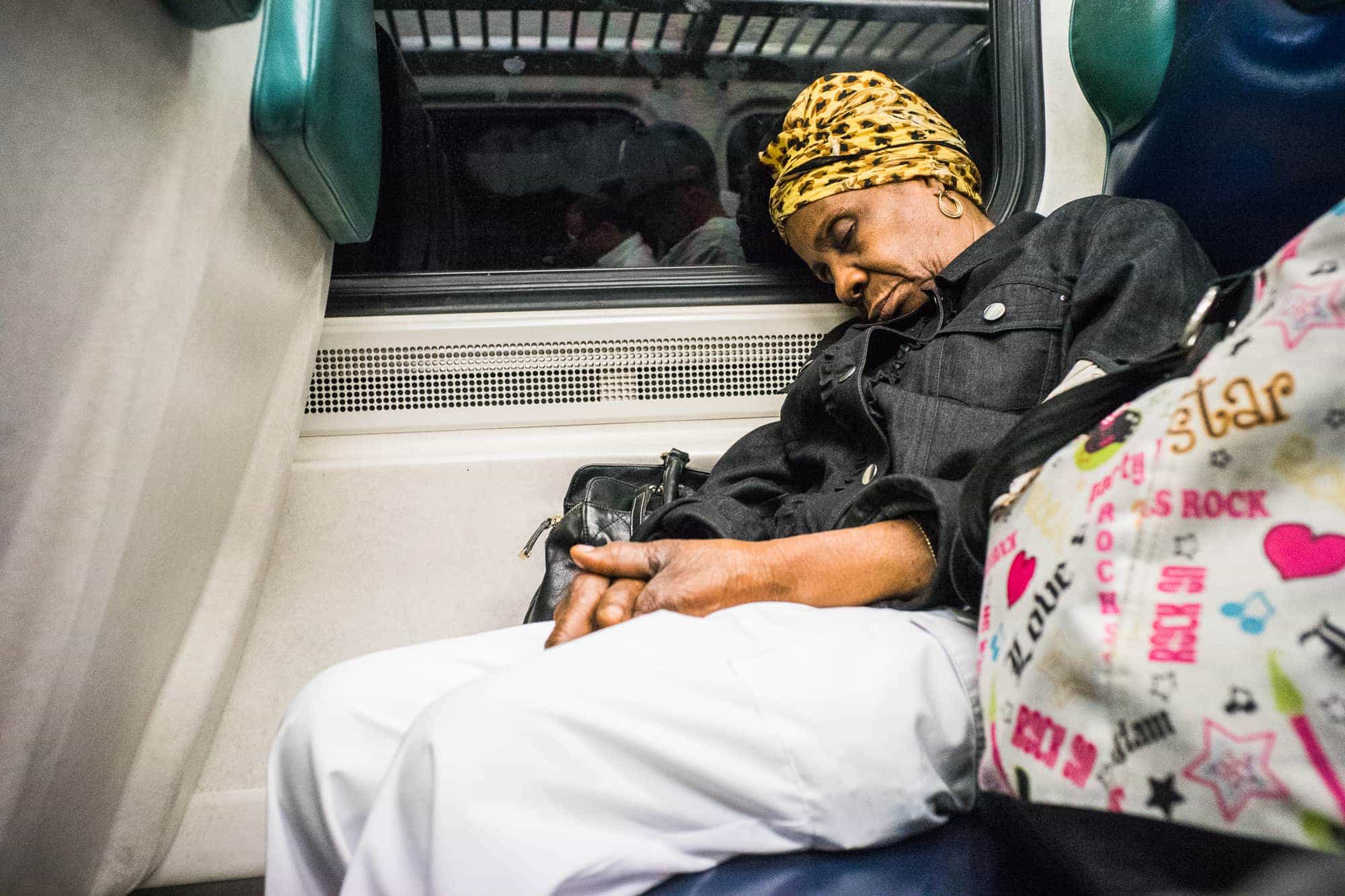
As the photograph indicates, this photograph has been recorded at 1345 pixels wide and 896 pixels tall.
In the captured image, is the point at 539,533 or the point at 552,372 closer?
the point at 539,533

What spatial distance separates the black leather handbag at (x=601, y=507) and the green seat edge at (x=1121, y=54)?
1.03m

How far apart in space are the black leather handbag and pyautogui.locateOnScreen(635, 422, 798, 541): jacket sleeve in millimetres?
88

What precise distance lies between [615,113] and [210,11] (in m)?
1.02

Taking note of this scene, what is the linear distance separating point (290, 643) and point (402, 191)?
97 cm

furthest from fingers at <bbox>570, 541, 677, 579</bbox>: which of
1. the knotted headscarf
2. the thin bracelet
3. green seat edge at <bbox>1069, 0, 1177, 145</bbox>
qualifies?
green seat edge at <bbox>1069, 0, 1177, 145</bbox>

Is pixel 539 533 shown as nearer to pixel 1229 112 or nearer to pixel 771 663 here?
pixel 771 663

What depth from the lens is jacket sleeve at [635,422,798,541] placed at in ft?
4.33

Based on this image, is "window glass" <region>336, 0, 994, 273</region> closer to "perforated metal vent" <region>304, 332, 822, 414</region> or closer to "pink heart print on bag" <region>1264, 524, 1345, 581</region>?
"perforated metal vent" <region>304, 332, 822, 414</region>

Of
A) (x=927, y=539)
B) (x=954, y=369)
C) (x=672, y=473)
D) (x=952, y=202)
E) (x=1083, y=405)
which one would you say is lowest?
(x=672, y=473)

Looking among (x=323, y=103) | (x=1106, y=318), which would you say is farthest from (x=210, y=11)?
(x=1106, y=318)

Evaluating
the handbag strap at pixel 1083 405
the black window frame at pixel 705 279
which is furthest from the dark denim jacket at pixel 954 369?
the black window frame at pixel 705 279

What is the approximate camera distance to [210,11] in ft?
3.51

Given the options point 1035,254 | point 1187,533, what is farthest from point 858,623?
point 1035,254

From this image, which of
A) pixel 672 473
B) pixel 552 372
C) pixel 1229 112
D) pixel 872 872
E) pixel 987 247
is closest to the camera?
pixel 872 872
